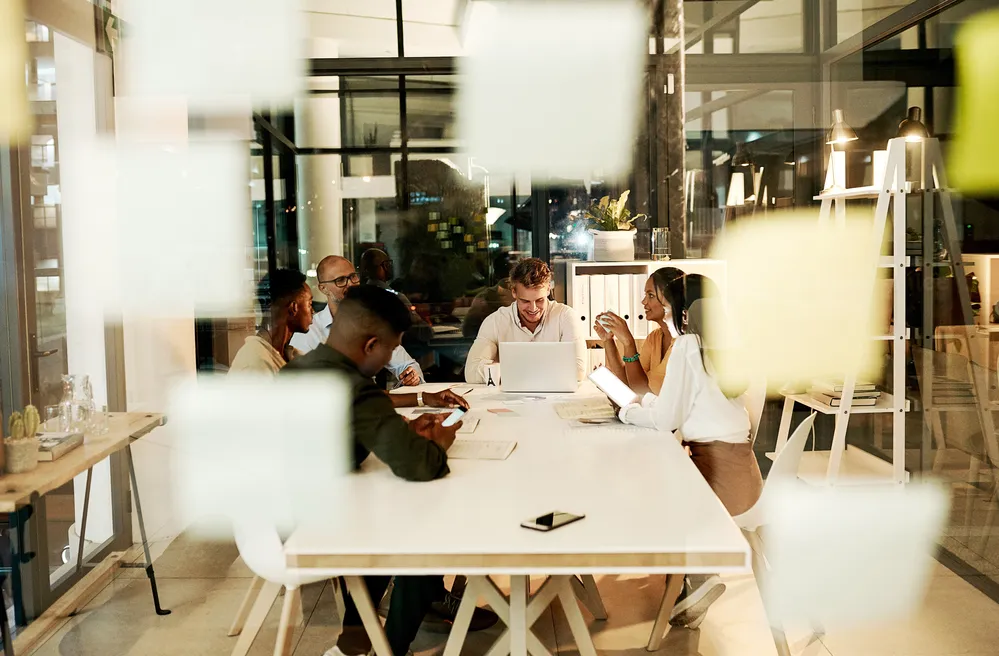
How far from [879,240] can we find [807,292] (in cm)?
43

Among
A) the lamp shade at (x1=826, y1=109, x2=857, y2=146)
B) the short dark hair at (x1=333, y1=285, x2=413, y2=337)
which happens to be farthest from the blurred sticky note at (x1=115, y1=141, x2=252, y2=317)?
the lamp shade at (x1=826, y1=109, x2=857, y2=146)

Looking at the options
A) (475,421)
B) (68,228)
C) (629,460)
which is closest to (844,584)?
(629,460)

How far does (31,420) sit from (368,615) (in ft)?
3.24

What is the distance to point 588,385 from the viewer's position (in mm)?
4125

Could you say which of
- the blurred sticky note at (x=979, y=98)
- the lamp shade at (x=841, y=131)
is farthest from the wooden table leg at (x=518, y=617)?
the lamp shade at (x=841, y=131)

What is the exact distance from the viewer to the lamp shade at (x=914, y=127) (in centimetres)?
336

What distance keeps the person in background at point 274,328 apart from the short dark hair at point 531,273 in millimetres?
1978

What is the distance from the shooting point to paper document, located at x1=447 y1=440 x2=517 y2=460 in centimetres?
267

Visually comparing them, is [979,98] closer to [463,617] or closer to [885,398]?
[885,398]

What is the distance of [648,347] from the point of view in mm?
3850

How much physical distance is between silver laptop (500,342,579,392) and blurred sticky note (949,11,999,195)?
5.53ft

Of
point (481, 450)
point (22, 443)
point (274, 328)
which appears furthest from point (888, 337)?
point (22, 443)

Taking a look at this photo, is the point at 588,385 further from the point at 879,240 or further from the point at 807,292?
the point at 879,240

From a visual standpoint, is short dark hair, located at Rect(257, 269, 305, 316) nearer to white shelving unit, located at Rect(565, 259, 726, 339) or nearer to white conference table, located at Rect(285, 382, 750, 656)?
white conference table, located at Rect(285, 382, 750, 656)
